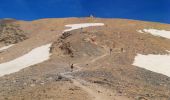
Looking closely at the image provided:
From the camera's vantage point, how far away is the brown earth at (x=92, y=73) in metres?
27.1

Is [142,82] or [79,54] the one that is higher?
[79,54]

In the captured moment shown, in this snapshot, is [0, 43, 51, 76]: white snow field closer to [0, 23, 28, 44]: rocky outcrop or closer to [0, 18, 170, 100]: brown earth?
[0, 18, 170, 100]: brown earth

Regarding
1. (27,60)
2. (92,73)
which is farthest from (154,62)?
(27,60)

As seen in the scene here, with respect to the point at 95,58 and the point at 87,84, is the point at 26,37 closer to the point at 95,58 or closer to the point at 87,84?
the point at 95,58

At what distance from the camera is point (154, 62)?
39906 millimetres

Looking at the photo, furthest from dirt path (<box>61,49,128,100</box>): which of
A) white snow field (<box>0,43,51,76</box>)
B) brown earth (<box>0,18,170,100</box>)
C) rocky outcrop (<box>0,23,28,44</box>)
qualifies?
rocky outcrop (<box>0,23,28,44</box>)

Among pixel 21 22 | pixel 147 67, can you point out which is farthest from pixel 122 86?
pixel 21 22

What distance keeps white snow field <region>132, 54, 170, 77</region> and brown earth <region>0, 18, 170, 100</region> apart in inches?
33.0

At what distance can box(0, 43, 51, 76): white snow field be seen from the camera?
41.6 meters

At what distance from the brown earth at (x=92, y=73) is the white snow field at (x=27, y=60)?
4.56 feet

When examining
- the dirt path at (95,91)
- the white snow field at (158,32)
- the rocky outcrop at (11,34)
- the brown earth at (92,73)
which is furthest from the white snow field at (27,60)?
the rocky outcrop at (11,34)

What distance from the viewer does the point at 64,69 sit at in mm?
34188

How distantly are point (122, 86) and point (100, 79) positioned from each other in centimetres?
190

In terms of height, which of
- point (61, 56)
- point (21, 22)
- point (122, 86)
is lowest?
point (122, 86)
